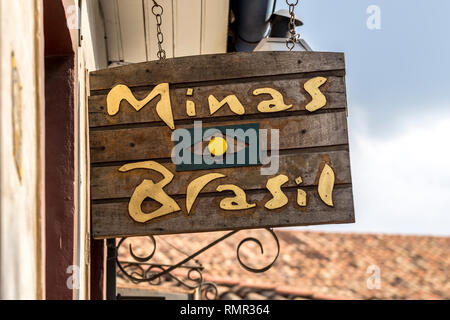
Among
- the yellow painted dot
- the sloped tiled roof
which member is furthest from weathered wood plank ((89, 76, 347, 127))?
the sloped tiled roof

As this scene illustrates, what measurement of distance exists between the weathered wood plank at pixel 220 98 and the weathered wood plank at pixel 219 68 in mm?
47

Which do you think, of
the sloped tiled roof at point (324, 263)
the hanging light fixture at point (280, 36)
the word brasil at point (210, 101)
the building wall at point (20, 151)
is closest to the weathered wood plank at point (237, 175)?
the word brasil at point (210, 101)

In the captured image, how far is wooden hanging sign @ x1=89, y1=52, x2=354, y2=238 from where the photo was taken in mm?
3248

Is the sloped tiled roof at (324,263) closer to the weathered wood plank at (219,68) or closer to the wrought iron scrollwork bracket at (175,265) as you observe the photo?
the wrought iron scrollwork bracket at (175,265)

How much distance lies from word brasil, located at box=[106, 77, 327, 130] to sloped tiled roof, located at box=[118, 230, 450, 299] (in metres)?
6.82

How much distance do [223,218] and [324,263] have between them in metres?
10.2

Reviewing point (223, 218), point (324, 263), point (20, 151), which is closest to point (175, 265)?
point (223, 218)

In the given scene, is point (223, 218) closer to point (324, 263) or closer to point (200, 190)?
point (200, 190)

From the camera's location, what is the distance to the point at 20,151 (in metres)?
1.84

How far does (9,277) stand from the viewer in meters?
1.68

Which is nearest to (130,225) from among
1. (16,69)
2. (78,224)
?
(78,224)

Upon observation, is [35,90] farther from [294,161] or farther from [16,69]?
[294,161]

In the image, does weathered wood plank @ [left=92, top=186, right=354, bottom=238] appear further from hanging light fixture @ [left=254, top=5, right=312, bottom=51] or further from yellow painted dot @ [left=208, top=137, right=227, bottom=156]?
hanging light fixture @ [left=254, top=5, right=312, bottom=51]
